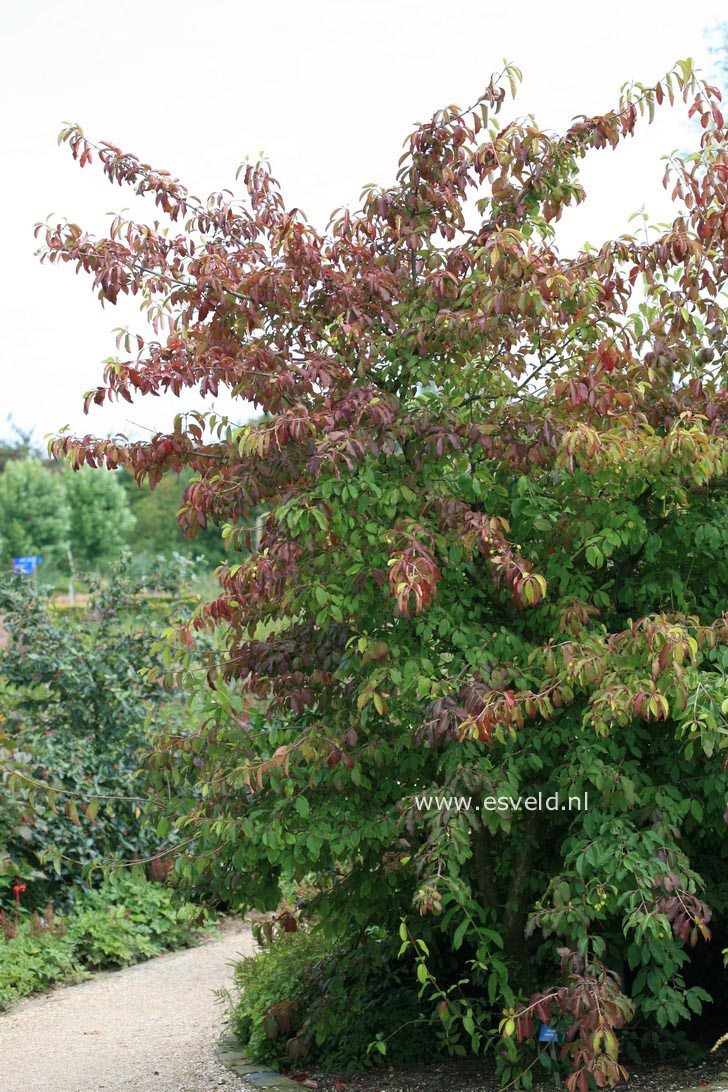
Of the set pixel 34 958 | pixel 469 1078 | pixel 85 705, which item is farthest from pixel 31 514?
pixel 469 1078

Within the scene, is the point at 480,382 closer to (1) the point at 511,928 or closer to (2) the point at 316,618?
(2) the point at 316,618

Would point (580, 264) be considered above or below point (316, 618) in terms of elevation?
above

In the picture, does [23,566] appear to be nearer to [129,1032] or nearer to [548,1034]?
[129,1032]

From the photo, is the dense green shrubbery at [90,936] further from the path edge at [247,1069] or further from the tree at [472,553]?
the tree at [472,553]

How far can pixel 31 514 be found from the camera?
32969mm

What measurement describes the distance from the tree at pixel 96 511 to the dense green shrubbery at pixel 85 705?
1043 inches

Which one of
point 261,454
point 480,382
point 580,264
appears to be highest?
point 580,264

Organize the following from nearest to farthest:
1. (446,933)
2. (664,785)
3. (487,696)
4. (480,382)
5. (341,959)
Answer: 1. (487,696)
2. (664,785)
3. (480,382)
4. (446,933)
5. (341,959)

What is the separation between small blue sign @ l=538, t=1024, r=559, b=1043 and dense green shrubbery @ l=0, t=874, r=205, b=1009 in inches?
113

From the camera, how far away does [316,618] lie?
384cm

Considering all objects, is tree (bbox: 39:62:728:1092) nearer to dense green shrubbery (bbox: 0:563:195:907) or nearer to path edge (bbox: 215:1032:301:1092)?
path edge (bbox: 215:1032:301:1092)

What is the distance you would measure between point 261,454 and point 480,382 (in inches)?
38.5

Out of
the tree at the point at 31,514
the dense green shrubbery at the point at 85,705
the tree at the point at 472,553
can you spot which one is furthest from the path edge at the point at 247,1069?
the tree at the point at 31,514

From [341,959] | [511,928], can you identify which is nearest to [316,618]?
[511,928]
